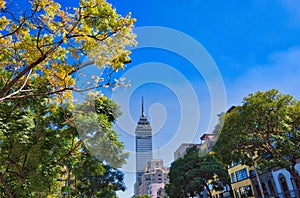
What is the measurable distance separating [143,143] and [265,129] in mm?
9855

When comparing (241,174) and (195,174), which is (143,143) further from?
(241,174)

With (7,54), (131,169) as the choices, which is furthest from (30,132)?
(131,169)

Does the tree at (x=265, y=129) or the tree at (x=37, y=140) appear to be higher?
the tree at (x=265, y=129)

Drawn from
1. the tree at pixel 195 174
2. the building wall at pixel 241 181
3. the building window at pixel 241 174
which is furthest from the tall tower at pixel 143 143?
the building window at pixel 241 174

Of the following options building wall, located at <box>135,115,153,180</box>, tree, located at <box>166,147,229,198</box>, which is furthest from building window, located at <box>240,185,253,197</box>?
building wall, located at <box>135,115,153,180</box>

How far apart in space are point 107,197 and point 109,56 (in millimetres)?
19635

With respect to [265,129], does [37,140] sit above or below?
below

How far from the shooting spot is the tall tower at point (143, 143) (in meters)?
8.18

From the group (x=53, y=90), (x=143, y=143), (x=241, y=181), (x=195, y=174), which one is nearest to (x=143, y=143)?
(x=143, y=143)

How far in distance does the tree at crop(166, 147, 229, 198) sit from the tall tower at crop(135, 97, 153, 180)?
20.3 metres

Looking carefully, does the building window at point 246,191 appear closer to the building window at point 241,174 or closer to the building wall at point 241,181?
the building wall at point 241,181

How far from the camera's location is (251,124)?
15234mm

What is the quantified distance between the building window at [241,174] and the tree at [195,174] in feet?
14.5

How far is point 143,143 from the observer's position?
8562 millimetres
